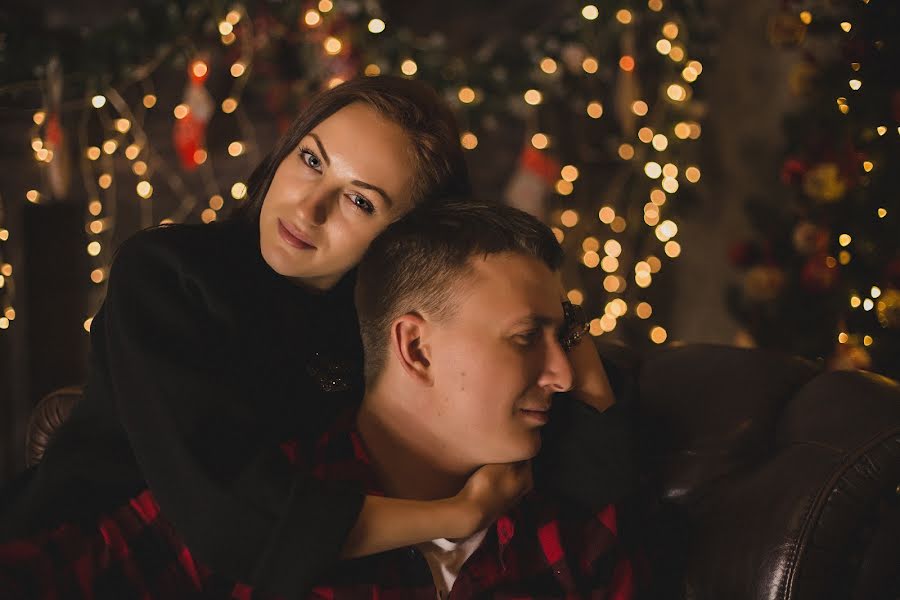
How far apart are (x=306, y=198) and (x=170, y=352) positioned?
34 centimetres

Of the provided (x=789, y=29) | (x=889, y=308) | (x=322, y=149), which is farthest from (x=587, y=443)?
(x=789, y=29)

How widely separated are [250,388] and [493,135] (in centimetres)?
280

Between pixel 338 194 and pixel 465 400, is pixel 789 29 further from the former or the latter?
pixel 465 400

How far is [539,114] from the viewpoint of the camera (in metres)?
3.86

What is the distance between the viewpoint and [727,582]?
4.23ft

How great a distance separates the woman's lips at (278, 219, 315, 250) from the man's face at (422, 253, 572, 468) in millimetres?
259

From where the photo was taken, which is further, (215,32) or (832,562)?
(215,32)

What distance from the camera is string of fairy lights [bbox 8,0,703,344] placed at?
11.3 ft

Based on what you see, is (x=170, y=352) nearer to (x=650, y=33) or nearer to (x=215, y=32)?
(x=215, y=32)

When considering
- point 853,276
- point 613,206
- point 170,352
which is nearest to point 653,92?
point 613,206

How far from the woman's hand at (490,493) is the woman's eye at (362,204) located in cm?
45

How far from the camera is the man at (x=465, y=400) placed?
129 centimetres

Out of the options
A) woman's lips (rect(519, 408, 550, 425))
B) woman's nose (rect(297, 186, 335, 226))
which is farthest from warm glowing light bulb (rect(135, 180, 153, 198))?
woman's lips (rect(519, 408, 550, 425))

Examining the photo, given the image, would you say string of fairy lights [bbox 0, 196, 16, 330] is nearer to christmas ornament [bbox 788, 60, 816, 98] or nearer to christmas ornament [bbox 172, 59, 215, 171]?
christmas ornament [bbox 172, 59, 215, 171]
